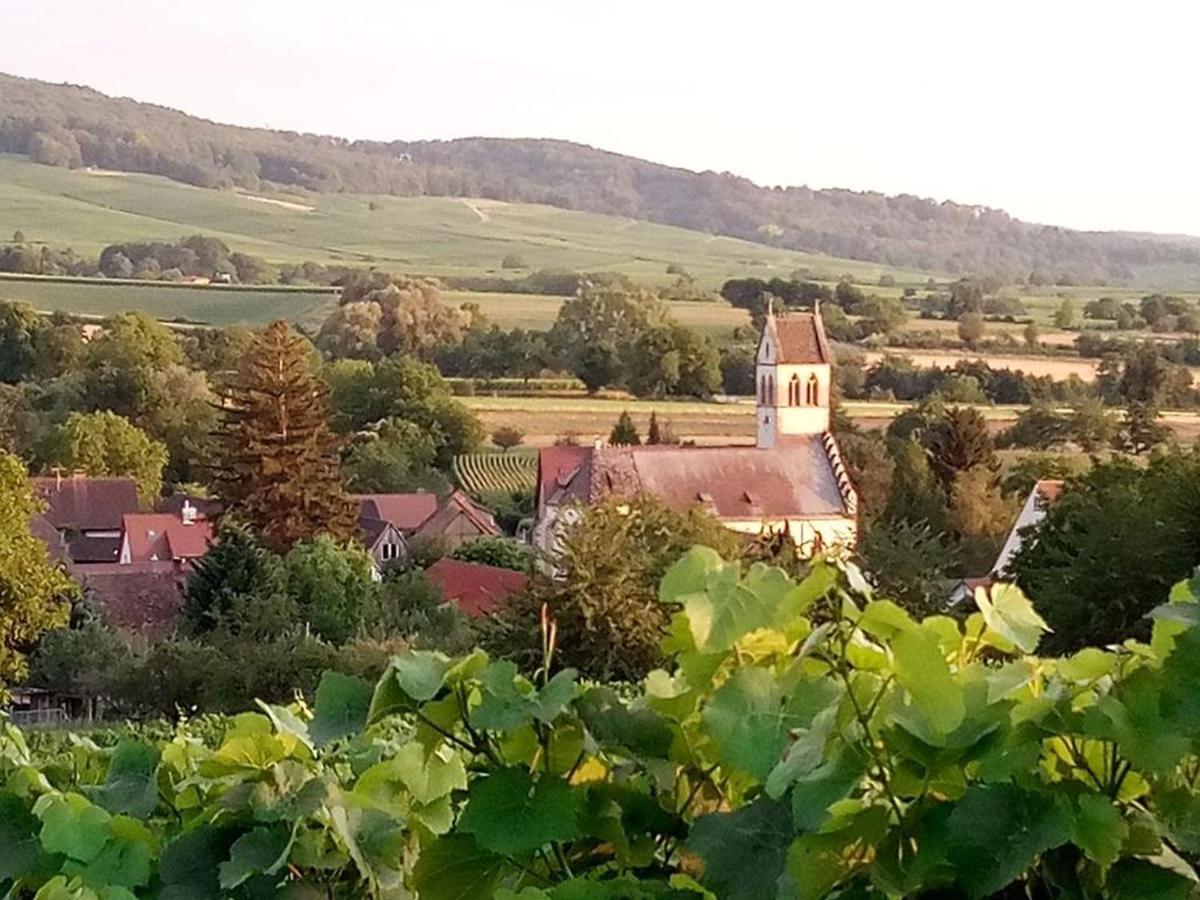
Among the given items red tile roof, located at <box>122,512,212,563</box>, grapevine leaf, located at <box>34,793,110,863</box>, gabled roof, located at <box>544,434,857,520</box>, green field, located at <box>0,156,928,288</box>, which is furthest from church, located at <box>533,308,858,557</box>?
green field, located at <box>0,156,928,288</box>

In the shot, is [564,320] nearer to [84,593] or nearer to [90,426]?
[90,426]

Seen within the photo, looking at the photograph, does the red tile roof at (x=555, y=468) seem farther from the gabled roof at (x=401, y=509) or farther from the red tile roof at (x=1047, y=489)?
the red tile roof at (x=1047, y=489)

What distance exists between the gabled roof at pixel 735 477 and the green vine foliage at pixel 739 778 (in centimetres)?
4477

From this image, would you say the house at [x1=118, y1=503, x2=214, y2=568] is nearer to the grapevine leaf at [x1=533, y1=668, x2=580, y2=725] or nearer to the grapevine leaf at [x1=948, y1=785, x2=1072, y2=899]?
the grapevine leaf at [x1=533, y1=668, x2=580, y2=725]

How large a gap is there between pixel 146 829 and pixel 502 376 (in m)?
81.4

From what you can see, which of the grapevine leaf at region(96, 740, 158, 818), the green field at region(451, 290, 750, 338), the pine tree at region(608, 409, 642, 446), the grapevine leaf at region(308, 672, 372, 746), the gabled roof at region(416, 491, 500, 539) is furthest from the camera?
the green field at region(451, 290, 750, 338)

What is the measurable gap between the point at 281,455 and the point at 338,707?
45634mm

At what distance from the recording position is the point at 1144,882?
152 centimetres

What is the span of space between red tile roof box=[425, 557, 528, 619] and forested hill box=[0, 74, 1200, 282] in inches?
4072

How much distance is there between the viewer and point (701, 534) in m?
26.2

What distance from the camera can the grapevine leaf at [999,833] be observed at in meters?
1.47

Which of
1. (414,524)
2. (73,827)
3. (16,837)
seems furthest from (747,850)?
(414,524)

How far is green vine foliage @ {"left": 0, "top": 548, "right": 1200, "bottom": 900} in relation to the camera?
1.49 m

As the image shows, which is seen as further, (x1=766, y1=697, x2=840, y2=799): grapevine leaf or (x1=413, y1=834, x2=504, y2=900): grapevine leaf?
(x1=413, y1=834, x2=504, y2=900): grapevine leaf
